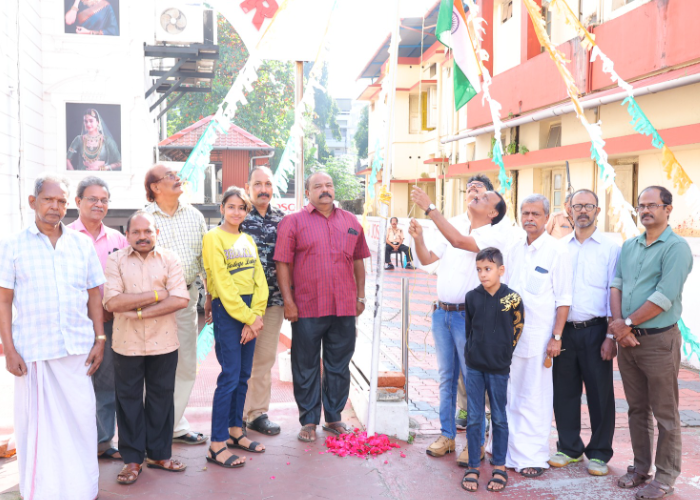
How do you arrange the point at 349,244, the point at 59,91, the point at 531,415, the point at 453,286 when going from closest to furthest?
the point at 531,415
the point at 453,286
the point at 349,244
the point at 59,91

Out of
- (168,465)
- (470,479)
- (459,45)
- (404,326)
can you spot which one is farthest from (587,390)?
(168,465)

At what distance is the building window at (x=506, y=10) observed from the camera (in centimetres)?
1584

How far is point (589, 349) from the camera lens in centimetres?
407

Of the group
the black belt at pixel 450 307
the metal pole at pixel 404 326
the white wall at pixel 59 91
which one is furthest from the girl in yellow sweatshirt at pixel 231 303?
the white wall at pixel 59 91

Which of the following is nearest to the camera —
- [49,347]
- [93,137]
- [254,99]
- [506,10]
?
[49,347]

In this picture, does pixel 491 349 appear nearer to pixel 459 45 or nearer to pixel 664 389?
pixel 664 389

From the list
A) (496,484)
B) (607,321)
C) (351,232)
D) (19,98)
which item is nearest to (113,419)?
(351,232)

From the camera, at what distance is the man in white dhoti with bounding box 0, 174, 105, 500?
11.0 ft

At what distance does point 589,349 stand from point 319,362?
1.92 meters

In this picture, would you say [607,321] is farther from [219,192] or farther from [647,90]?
[219,192]

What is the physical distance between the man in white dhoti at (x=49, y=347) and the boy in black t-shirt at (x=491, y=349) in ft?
7.65

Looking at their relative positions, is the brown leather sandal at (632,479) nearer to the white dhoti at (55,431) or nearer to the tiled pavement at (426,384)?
the tiled pavement at (426,384)

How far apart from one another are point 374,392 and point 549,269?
150cm

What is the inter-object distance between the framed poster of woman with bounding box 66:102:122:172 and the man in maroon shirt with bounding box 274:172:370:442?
24.1ft
